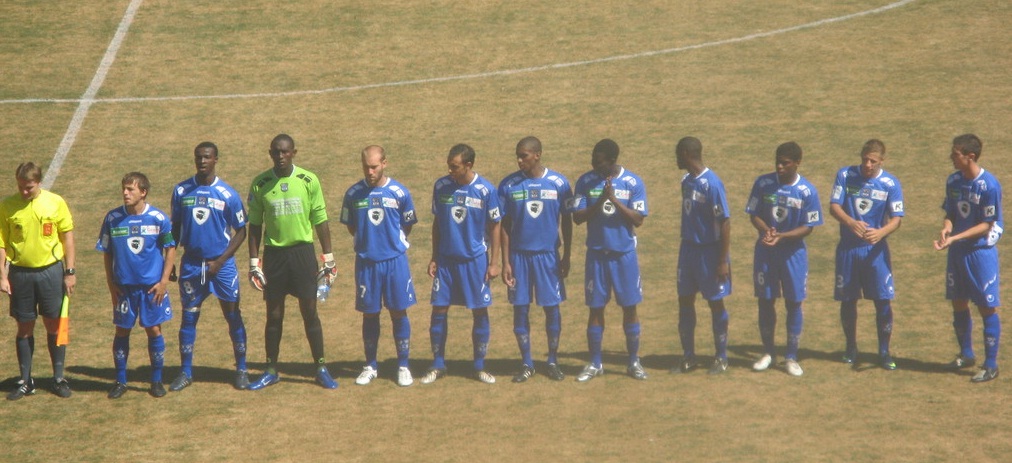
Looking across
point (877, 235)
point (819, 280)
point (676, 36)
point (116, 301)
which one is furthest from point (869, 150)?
point (676, 36)

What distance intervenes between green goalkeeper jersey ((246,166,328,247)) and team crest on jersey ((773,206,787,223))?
451 cm

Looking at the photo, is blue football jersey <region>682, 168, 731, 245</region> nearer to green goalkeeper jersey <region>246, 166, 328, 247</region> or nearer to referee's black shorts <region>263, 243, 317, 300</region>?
green goalkeeper jersey <region>246, 166, 328, 247</region>

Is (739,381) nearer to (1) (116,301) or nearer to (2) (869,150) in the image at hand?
(2) (869,150)

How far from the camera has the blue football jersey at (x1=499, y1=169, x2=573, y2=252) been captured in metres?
12.6

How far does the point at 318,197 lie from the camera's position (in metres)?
12.6

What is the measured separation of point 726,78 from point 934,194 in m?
5.79

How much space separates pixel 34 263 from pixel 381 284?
3.40 meters

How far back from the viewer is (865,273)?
12898mm

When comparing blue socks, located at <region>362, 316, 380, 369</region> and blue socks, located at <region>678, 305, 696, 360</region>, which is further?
blue socks, located at <region>678, 305, 696, 360</region>

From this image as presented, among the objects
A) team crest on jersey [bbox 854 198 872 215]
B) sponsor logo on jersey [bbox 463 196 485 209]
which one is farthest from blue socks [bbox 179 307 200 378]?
team crest on jersey [bbox 854 198 872 215]

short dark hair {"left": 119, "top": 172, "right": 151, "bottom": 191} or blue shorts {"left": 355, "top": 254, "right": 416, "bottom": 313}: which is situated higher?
short dark hair {"left": 119, "top": 172, "right": 151, "bottom": 191}

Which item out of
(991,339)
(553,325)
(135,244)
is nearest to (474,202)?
(553,325)

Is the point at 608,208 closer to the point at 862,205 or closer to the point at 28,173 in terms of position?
the point at 862,205

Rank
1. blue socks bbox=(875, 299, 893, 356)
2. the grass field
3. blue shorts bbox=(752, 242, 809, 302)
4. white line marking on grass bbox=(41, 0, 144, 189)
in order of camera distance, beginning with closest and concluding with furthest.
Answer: the grass field < blue shorts bbox=(752, 242, 809, 302) < blue socks bbox=(875, 299, 893, 356) < white line marking on grass bbox=(41, 0, 144, 189)
